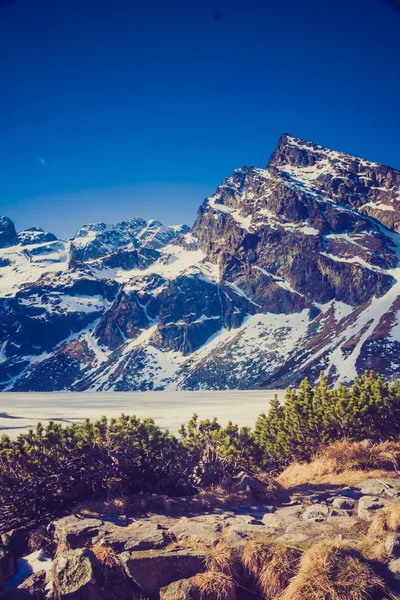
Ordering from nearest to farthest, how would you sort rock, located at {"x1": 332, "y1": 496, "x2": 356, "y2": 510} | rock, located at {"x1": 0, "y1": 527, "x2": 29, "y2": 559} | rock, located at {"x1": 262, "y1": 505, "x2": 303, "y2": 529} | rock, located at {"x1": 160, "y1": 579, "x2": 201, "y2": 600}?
1. rock, located at {"x1": 160, "y1": 579, "x2": 201, "y2": 600}
2. rock, located at {"x1": 262, "y1": 505, "x2": 303, "y2": 529}
3. rock, located at {"x1": 0, "y1": 527, "x2": 29, "y2": 559}
4. rock, located at {"x1": 332, "y1": 496, "x2": 356, "y2": 510}

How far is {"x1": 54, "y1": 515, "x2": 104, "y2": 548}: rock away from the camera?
9812 mm

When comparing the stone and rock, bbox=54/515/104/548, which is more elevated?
rock, bbox=54/515/104/548

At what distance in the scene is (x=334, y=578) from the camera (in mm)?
7441

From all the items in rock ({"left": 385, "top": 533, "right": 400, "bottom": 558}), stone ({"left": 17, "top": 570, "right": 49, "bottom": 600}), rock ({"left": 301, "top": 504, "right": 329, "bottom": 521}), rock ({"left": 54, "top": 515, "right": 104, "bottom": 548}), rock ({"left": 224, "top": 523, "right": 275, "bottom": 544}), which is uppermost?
rock ({"left": 385, "top": 533, "right": 400, "bottom": 558})

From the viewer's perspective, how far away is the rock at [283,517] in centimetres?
1016

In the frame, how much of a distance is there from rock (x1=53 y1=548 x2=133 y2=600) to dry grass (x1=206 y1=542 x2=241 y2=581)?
1.58m

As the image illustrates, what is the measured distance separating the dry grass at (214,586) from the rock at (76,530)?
9.94 ft

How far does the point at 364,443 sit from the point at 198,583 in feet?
32.0

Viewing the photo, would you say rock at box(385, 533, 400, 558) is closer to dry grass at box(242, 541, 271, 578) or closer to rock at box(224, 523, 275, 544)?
dry grass at box(242, 541, 271, 578)

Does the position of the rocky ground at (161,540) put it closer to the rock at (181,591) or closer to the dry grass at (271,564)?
the rock at (181,591)

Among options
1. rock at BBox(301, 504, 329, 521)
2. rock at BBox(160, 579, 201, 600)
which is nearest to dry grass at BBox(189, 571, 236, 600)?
rock at BBox(160, 579, 201, 600)

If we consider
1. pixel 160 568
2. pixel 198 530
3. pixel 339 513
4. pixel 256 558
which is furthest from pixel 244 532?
pixel 339 513

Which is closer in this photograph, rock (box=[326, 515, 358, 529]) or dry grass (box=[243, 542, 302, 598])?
dry grass (box=[243, 542, 302, 598])

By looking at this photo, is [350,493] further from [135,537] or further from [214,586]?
[135,537]
